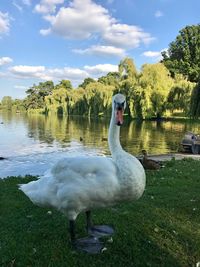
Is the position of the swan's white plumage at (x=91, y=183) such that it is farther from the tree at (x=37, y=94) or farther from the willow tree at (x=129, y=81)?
the tree at (x=37, y=94)

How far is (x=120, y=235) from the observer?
5367 millimetres

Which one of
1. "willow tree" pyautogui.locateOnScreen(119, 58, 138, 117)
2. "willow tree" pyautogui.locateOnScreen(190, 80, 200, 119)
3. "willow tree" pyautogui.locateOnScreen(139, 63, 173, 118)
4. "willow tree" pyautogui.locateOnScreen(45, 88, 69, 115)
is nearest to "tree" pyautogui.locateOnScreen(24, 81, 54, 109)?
"willow tree" pyautogui.locateOnScreen(45, 88, 69, 115)

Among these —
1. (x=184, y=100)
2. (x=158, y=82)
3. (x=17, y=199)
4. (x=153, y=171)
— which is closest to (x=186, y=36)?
(x=158, y=82)

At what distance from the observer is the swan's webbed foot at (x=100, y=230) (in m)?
5.43

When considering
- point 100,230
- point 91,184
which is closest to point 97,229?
point 100,230

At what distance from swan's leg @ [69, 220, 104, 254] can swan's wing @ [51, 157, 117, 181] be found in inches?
27.2

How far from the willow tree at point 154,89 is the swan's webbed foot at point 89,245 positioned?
48602 millimetres

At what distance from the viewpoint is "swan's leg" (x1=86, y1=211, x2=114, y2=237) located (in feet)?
17.8

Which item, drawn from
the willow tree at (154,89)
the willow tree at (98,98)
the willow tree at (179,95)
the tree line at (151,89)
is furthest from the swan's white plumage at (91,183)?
the willow tree at (98,98)

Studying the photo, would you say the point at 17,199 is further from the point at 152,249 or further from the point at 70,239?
the point at 152,249

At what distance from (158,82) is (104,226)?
4981 cm

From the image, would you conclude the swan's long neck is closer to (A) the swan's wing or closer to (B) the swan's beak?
(B) the swan's beak

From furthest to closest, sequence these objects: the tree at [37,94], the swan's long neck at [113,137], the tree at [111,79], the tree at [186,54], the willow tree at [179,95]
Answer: the tree at [37,94] → the tree at [111,79] → the tree at [186,54] → the willow tree at [179,95] → the swan's long neck at [113,137]

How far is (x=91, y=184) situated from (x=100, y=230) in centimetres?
122
